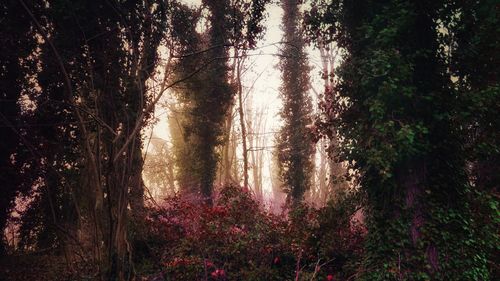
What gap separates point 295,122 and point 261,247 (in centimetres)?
1157

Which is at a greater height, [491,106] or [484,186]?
[491,106]

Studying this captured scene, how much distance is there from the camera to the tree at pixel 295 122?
17.9 metres

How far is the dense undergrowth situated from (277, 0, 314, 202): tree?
9005mm

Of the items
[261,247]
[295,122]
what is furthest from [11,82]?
[295,122]

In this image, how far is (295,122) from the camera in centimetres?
→ 1850

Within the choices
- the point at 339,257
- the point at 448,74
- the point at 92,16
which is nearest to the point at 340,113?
the point at 448,74

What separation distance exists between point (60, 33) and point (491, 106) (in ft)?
32.0

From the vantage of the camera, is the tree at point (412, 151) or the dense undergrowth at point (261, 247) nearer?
the tree at point (412, 151)

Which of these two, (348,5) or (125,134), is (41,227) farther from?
(348,5)

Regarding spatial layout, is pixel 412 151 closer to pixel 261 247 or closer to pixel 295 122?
pixel 261 247

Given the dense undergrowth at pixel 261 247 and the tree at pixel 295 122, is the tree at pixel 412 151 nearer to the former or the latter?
the dense undergrowth at pixel 261 247

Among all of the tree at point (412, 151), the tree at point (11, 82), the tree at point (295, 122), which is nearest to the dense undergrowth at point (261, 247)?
the tree at point (412, 151)

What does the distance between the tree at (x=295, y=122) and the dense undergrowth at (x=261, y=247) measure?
901cm

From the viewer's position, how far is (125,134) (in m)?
3.76
